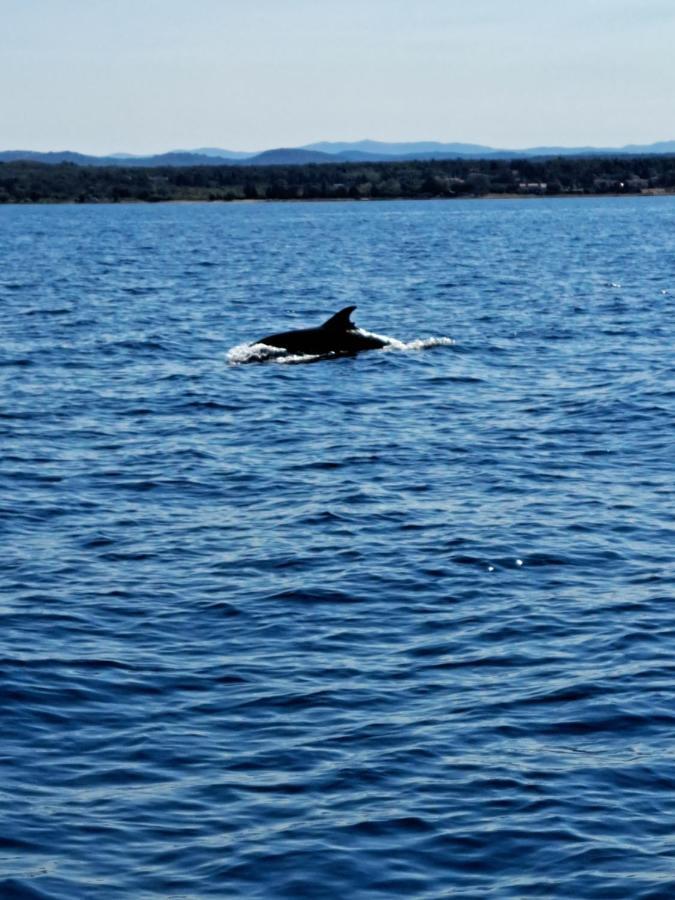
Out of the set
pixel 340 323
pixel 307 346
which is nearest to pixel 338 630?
pixel 340 323

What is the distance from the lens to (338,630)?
14.1 m

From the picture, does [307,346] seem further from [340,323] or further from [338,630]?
[338,630]

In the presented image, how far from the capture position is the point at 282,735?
11.5m

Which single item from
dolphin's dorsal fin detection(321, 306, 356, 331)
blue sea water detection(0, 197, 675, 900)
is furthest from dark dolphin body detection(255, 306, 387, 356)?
blue sea water detection(0, 197, 675, 900)

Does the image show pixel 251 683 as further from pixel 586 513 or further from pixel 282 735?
pixel 586 513

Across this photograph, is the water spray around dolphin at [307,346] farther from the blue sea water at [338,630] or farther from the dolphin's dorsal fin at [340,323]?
the blue sea water at [338,630]

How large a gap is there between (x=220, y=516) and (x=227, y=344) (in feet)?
68.0

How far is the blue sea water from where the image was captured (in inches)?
383

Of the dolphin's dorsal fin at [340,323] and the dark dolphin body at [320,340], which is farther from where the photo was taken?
the dark dolphin body at [320,340]

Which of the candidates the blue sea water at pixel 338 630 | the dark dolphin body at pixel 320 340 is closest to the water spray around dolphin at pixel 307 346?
the dark dolphin body at pixel 320 340

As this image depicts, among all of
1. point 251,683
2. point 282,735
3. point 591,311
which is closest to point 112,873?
point 282,735

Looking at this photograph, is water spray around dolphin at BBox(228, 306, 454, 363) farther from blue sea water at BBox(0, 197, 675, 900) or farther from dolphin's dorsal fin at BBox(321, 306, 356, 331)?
blue sea water at BBox(0, 197, 675, 900)

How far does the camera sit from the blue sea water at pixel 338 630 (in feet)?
31.9

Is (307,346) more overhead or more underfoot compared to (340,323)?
more underfoot
